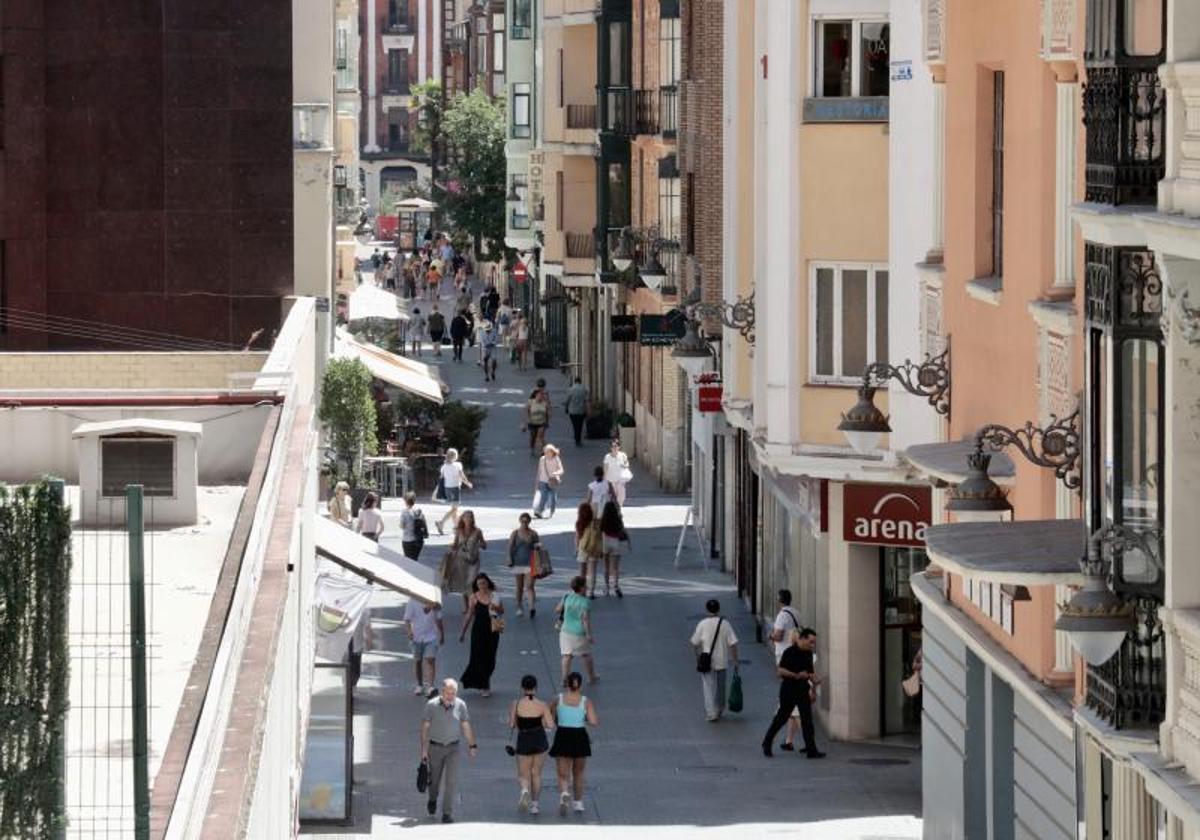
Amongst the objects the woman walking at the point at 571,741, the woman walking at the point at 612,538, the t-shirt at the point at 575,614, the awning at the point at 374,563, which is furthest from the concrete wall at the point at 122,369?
the woman walking at the point at 612,538

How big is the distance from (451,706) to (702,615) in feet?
40.6

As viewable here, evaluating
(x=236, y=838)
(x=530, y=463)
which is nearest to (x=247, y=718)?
(x=236, y=838)

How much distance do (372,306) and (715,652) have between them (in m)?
40.8

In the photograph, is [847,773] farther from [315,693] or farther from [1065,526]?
[1065,526]

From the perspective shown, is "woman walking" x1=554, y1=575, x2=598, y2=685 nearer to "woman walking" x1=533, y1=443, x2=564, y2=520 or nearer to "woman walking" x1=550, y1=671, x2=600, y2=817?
"woman walking" x1=550, y1=671, x2=600, y2=817

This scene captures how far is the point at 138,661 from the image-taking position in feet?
35.0

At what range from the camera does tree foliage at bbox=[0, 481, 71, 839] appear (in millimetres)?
10766

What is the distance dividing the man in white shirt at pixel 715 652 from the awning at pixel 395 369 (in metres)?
22.4

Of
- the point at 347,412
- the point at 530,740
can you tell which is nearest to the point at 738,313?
the point at 530,740

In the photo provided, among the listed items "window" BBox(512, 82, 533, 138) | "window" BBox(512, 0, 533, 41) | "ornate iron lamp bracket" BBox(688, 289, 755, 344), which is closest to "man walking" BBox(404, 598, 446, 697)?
"ornate iron lamp bracket" BBox(688, 289, 755, 344)

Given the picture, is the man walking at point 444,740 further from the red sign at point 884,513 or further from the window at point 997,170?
the window at point 997,170

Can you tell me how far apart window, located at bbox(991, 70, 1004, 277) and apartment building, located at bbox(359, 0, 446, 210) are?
151978 millimetres

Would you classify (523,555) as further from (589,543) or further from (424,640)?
(424,640)

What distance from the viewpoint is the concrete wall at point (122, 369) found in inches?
1201
